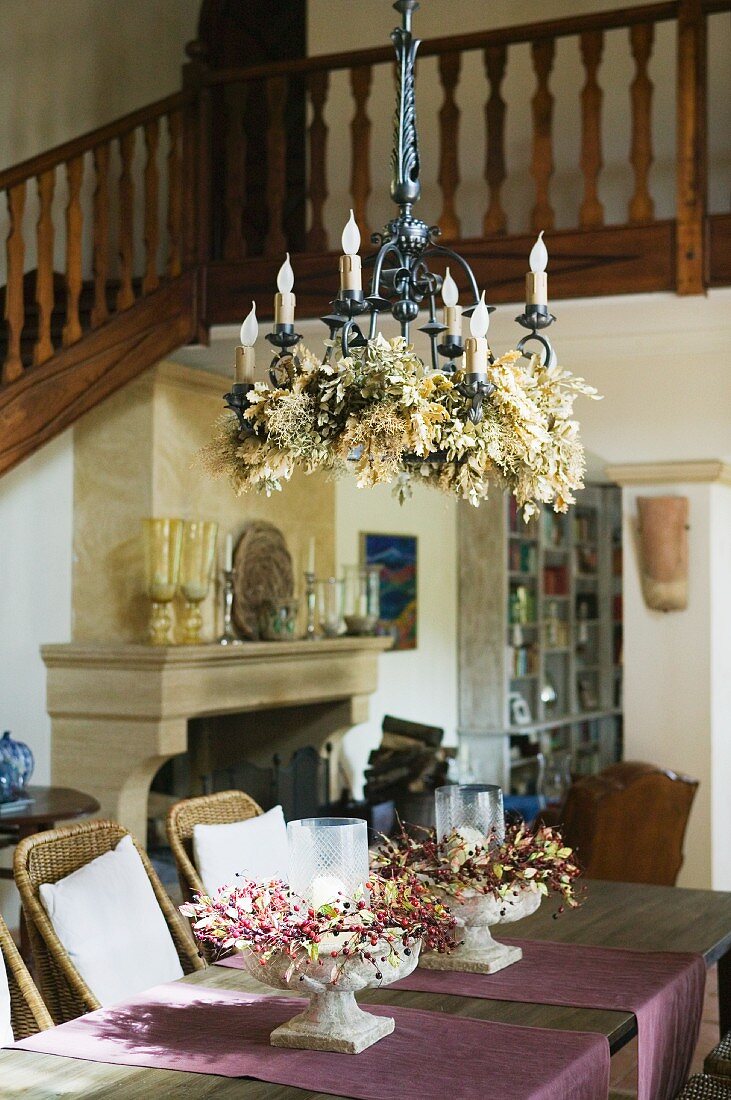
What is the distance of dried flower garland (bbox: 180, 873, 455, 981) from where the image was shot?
237 cm

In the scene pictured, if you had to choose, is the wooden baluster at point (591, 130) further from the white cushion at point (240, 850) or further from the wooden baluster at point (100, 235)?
the white cushion at point (240, 850)

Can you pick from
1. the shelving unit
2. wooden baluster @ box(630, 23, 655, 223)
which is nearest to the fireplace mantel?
wooden baluster @ box(630, 23, 655, 223)

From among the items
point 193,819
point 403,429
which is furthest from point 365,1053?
point 193,819

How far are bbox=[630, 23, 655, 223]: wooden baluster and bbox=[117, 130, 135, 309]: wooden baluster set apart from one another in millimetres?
2102

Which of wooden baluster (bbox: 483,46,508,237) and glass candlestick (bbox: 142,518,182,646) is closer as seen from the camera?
wooden baluster (bbox: 483,46,508,237)

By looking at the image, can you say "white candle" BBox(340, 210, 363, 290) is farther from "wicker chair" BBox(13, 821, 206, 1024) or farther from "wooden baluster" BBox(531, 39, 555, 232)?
"wooden baluster" BBox(531, 39, 555, 232)

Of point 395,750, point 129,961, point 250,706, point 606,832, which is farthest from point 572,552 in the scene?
point 129,961

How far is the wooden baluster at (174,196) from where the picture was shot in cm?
586

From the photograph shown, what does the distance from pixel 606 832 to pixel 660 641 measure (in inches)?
46.9

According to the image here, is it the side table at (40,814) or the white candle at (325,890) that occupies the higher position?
the white candle at (325,890)

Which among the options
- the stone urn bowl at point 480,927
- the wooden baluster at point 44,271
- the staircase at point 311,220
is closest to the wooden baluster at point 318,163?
the staircase at point 311,220

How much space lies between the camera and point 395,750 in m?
7.61

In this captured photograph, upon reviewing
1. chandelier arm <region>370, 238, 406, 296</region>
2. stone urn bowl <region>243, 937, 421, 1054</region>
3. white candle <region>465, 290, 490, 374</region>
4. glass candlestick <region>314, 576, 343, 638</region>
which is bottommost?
stone urn bowl <region>243, 937, 421, 1054</region>

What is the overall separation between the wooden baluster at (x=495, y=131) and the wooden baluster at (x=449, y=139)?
5.2 inches
